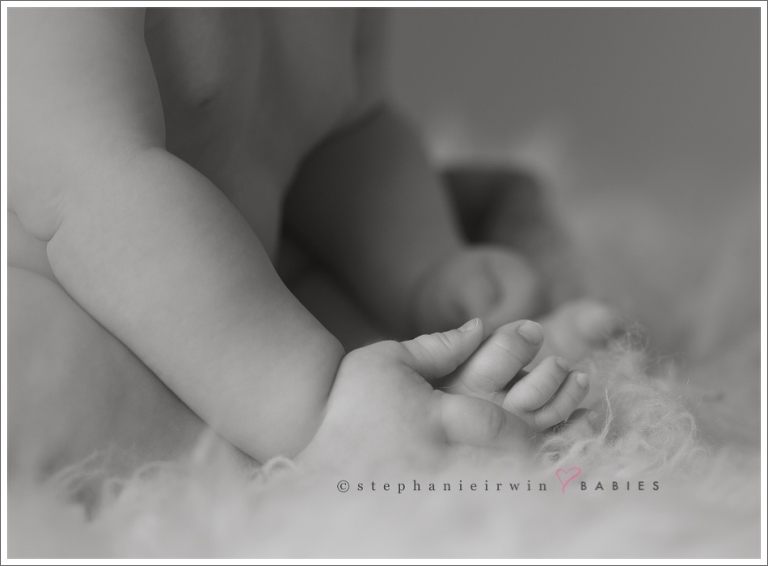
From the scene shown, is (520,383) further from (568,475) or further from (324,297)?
(324,297)

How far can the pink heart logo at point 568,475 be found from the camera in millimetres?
394

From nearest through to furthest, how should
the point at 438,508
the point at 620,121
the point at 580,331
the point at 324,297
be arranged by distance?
1. the point at 438,508
2. the point at 580,331
3. the point at 324,297
4. the point at 620,121

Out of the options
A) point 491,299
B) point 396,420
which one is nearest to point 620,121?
point 491,299

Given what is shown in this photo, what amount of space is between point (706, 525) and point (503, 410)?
0.11 m

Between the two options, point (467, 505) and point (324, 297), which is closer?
point (467, 505)

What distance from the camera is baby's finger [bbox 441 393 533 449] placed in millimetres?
391

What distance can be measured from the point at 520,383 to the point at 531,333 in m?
0.04

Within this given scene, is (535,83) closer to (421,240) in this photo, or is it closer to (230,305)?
(421,240)

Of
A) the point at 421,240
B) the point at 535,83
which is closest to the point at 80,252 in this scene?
the point at 421,240

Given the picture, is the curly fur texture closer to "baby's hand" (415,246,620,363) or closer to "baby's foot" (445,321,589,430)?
"baby's foot" (445,321,589,430)

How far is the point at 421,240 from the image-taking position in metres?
0.70

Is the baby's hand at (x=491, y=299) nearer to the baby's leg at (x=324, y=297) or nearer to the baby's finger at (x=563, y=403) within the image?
the baby's leg at (x=324, y=297)

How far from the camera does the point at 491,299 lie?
25.8 inches

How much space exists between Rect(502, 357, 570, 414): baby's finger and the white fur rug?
23mm
